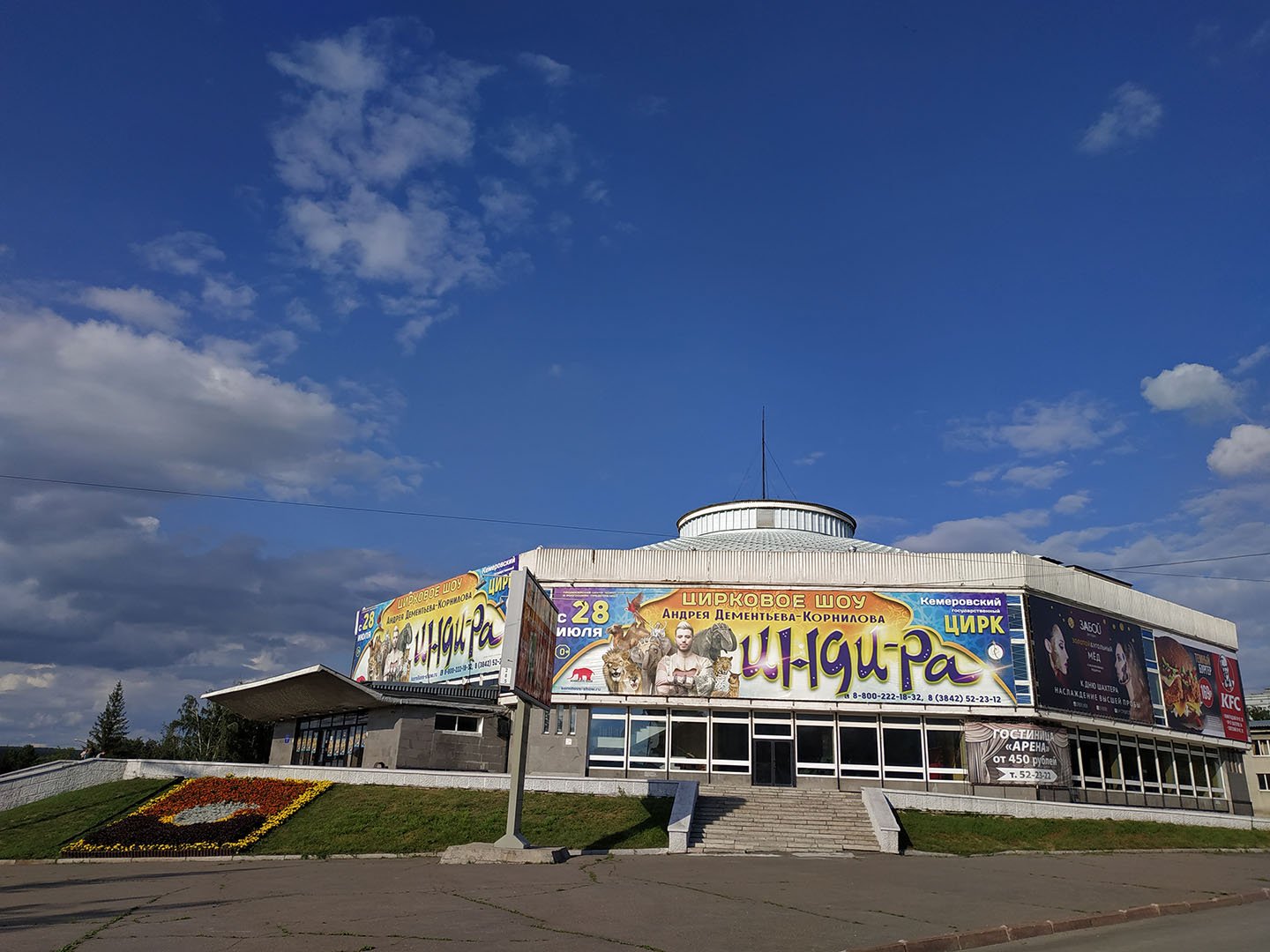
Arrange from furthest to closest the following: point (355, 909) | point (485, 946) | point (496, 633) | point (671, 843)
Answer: point (496, 633)
point (671, 843)
point (355, 909)
point (485, 946)

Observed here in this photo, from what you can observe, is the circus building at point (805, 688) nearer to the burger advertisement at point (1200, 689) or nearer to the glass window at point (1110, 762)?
the glass window at point (1110, 762)

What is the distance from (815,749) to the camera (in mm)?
35906

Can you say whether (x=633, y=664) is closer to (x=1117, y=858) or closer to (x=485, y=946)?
(x=1117, y=858)

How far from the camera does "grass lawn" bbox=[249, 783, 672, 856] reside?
919 inches

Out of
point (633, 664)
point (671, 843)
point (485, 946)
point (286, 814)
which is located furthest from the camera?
point (633, 664)

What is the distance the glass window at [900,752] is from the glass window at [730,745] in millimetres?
5481

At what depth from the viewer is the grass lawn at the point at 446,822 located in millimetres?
23344

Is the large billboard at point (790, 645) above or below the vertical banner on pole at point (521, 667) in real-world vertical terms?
above

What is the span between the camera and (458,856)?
20.6 meters

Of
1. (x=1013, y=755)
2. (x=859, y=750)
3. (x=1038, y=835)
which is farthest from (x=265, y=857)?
(x=1013, y=755)

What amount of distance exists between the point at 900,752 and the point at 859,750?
1.63 metres

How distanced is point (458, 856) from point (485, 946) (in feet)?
34.8

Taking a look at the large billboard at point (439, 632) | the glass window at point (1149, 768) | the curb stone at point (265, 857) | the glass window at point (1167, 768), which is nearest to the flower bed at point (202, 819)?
the curb stone at point (265, 857)

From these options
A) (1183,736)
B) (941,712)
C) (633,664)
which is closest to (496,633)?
(633,664)
